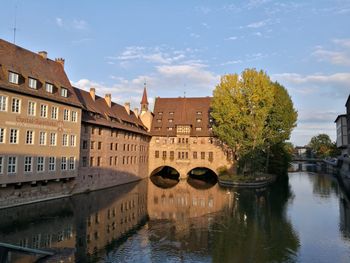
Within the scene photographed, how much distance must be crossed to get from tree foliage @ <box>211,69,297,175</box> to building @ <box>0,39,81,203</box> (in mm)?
26116

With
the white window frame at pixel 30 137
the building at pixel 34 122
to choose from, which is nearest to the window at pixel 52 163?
the building at pixel 34 122

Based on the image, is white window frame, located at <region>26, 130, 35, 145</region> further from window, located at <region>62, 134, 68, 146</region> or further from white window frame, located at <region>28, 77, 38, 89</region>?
window, located at <region>62, 134, 68, 146</region>

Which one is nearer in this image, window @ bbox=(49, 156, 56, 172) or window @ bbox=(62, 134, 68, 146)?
window @ bbox=(49, 156, 56, 172)

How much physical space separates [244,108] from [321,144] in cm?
13841

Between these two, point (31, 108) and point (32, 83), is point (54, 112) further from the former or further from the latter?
point (32, 83)

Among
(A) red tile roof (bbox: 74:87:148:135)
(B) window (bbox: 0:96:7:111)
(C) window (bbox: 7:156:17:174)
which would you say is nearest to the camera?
(B) window (bbox: 0:96:7:111)

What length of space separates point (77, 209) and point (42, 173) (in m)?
5.44

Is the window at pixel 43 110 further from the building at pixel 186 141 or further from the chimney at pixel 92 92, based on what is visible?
the building at pixel 186 141

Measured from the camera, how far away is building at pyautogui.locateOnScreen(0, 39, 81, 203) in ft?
100

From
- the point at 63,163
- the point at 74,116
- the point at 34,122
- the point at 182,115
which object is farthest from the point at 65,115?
the point at 182,115

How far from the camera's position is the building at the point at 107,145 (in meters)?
44.3

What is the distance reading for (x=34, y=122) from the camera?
110 ft

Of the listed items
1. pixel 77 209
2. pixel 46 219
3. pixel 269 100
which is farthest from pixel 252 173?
pixel 46 219

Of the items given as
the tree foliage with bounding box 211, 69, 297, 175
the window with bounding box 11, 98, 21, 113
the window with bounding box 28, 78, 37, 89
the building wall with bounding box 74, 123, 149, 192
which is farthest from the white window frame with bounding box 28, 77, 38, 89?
the tree foliage with bounding box 211, 69, 297, 175
